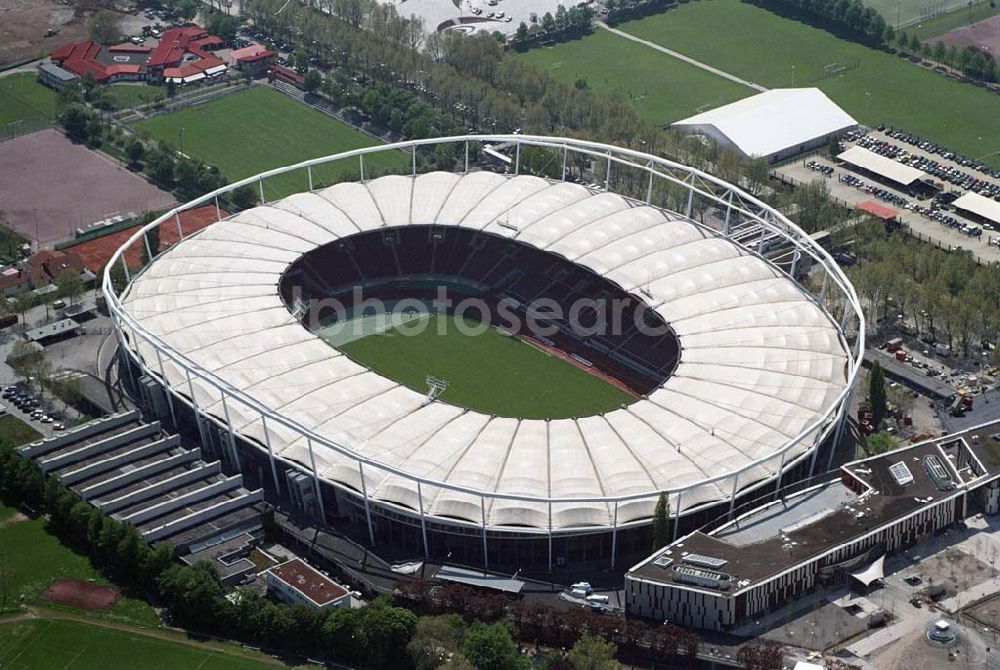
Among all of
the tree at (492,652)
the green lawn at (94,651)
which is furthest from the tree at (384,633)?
the green lawn at (94,651)

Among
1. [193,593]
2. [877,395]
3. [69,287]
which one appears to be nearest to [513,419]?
[193,593]

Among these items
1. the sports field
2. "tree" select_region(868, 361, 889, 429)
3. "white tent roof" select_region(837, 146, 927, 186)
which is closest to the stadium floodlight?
the sports field

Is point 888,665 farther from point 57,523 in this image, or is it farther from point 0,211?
point 0,211

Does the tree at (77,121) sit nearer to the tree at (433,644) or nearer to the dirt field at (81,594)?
the dirt field at (81,594)

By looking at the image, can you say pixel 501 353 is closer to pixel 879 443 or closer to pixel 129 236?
pixel 879 443

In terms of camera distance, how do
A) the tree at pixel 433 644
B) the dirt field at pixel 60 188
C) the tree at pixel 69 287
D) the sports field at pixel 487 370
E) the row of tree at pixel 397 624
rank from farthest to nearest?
the dirt field at pixel 60 188, the tree at pixel 69 287, the sports field at pixel 487 370, the tree at pixel 433 644, the row of tree at pixel 397 624

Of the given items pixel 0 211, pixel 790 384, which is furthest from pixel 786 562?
pixel 0 211

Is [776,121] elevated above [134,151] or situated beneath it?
elevated above
